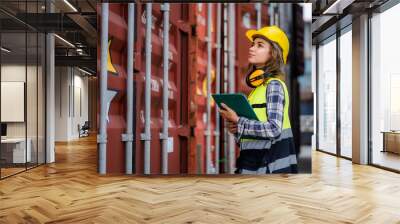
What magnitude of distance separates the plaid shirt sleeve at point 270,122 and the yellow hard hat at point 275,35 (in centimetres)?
41

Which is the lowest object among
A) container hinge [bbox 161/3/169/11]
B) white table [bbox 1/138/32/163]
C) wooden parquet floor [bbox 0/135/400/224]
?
wooden parquet floor [bbox 0/135/400/224]

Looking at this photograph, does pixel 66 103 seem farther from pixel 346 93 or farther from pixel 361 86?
pixel 361 86

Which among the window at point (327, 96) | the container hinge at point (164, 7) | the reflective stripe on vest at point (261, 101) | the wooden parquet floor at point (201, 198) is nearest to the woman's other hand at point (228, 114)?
the reflective stripe on vest at point (261, 101)

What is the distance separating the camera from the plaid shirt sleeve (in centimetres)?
485

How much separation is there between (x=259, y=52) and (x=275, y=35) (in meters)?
0.30

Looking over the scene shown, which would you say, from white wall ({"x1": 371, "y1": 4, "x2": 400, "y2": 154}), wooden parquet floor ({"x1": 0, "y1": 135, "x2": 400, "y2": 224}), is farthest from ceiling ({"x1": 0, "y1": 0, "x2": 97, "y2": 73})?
white wall ({"x1": 371, "y1": 4, "x2": 400, "y2": 154})

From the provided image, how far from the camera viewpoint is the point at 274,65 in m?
4.93

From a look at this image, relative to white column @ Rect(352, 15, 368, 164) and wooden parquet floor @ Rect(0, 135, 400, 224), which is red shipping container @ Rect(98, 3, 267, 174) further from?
white column @ Rect(352, 15, 368, 164)

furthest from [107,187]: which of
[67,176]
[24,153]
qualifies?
[24,153]

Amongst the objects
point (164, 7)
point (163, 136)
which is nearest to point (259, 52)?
point (164, 7)

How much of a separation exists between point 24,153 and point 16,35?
181 cm

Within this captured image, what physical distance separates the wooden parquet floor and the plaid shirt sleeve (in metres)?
0.60

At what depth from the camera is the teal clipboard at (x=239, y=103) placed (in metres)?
4.80

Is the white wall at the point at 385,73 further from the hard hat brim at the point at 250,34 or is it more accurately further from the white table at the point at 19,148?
the white table at the point at 19,148
